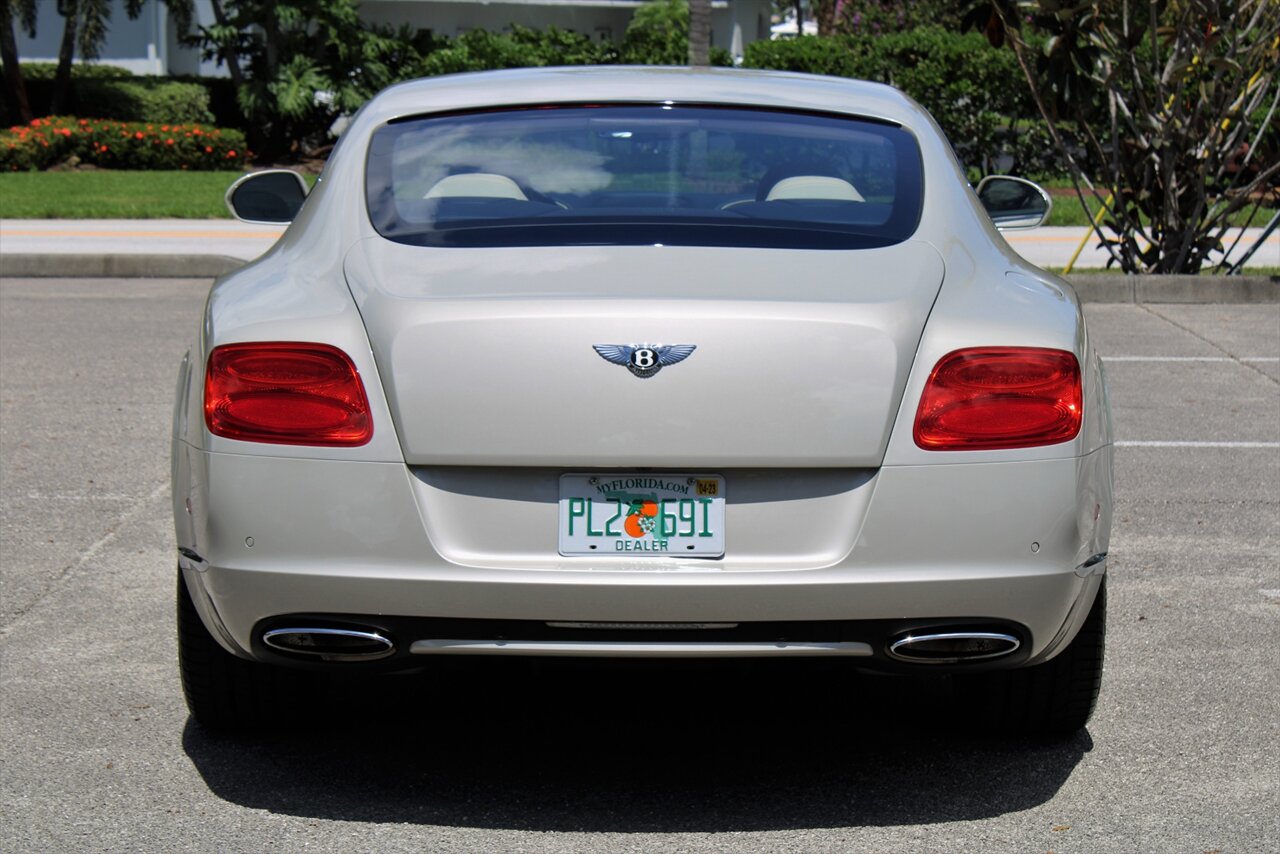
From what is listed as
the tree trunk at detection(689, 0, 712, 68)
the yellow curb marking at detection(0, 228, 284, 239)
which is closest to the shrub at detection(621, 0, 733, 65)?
the tree trunk at detection(689, 0, 712, 68)

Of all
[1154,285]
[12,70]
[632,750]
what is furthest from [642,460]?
[12,70]

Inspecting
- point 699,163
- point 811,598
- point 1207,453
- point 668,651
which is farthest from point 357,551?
point 1207,453

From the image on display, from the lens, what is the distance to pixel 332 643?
356cm

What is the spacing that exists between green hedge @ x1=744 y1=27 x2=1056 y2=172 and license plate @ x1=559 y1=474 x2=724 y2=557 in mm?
20260

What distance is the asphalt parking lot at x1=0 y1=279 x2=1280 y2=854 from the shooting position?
367cm

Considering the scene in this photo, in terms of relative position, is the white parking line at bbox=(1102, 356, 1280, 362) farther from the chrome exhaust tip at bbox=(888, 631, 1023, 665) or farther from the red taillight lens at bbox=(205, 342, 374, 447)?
the red taillight lens at bbox=(205, 342, 374, 447)

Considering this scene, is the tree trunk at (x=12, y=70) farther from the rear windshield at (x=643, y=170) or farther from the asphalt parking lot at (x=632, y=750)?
the rear windshield at (x=643, y=170)

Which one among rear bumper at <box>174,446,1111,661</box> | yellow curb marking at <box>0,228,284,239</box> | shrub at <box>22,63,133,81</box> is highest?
rear bumper at <box>174,446,1111,661</box>

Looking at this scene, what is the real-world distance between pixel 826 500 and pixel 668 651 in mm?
430

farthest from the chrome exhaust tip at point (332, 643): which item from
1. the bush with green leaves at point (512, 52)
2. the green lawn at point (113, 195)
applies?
the bush with green leaves at point (512, 52)

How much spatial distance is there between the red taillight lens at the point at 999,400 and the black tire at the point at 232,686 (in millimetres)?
1614

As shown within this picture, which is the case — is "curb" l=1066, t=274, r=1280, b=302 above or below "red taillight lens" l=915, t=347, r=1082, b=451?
below

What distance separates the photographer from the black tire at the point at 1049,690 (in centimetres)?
400

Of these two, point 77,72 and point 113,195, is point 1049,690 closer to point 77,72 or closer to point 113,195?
point 113,195
